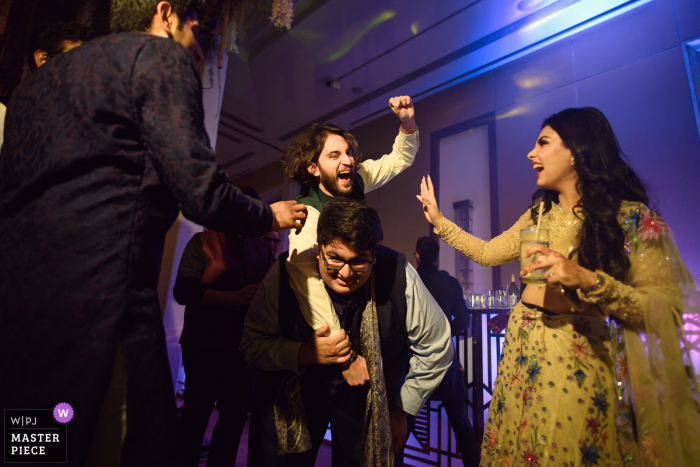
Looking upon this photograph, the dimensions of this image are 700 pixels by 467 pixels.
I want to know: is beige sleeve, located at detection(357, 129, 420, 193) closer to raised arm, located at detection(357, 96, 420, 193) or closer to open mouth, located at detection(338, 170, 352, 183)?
raised arm, located at detection(357, 96, 420, 193)

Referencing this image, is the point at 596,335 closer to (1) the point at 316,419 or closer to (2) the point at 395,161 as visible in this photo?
(1) the point at 316,419

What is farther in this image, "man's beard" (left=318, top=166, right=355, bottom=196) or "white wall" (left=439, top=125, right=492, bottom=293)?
"white wall" (left=439, top=125, right=492, bottom=293)

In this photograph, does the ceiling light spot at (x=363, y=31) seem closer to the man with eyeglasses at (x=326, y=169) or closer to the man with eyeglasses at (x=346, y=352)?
the man with eyeglasses at (x=326, y=169)

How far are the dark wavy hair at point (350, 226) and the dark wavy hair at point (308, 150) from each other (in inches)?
17.4

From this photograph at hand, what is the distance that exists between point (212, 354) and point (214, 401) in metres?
0.22

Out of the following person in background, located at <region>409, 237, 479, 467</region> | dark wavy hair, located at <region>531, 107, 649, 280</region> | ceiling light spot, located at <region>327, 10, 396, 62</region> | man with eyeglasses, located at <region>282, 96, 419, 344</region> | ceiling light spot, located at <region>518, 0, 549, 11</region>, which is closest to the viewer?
dark wavy hair, located at <region>531, 107, 649, 280</region>

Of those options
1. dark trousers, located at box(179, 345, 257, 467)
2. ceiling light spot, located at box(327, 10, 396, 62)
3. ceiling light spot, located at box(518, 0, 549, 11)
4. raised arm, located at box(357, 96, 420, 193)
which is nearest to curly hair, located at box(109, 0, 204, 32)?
raised arm, located at box(357, 96, 420, 193)

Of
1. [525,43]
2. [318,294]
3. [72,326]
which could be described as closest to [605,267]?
[318,294]

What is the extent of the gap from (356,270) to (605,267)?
788 mm

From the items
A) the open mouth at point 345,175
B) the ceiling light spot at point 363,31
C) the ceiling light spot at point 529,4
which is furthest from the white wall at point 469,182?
the open mouth at point 345,175

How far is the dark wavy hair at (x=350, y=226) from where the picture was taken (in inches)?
50.4

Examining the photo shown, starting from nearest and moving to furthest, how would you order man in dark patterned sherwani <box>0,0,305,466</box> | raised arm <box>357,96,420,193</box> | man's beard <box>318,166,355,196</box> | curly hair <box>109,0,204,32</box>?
man in dark patterned sherwani <box>0,0,305,466</box>, curly hair <box>109,0,204,32</box>, man's beard <box>318,166,355,196</box>, raised arm <box>357,96,420,193</box>

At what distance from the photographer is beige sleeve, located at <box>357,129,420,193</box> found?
6.26ft

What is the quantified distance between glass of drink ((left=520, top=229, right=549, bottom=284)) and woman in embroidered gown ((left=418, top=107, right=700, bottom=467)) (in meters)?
0.02
